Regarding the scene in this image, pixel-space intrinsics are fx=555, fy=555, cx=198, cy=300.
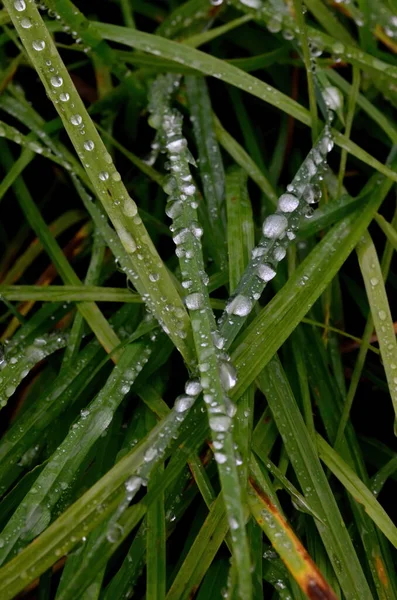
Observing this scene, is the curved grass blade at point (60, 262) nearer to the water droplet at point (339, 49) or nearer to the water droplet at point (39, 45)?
the water droplet at point (39, 45)

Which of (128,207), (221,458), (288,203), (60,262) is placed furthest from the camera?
(60,262)

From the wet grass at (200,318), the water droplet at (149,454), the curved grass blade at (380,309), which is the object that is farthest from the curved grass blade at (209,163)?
the water droplet at (149,454)

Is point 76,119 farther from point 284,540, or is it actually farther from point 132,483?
point 284,540

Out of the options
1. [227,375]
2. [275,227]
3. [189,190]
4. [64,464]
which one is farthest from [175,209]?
[64,464]

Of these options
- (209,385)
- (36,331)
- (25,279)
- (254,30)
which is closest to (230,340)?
(209,385)

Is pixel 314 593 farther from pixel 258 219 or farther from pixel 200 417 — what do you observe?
pixel 258 219

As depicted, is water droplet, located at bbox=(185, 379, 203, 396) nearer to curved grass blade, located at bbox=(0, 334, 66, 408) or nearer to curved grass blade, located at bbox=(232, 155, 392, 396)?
curved grass blade, located at bbox=(232, 155, 392, 396)
